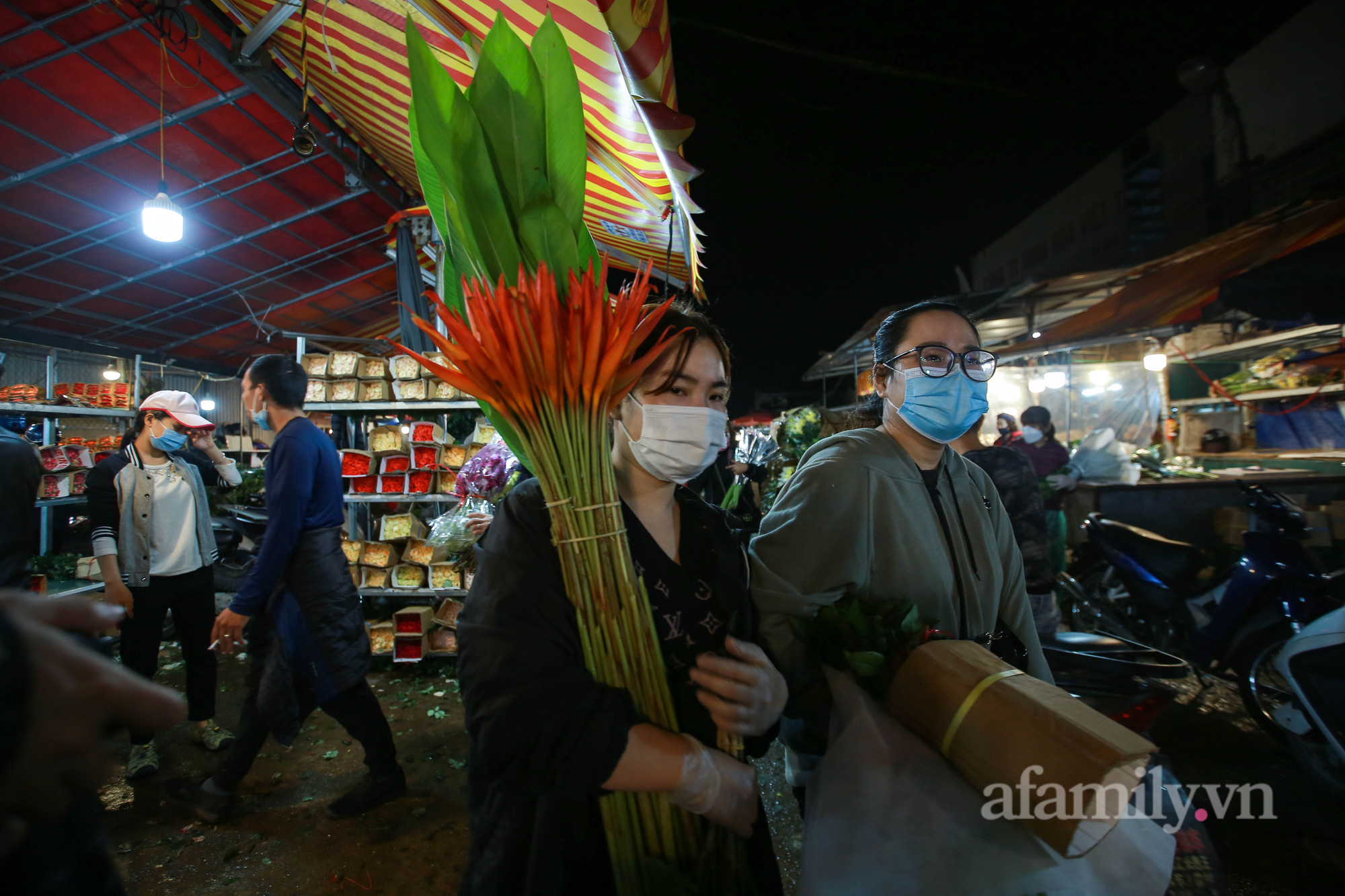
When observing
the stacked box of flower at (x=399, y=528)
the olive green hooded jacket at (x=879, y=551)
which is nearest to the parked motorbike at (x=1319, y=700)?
the olive green hooded jacket at (x=879, y=551)

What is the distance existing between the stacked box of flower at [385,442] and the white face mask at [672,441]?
4.39 meters

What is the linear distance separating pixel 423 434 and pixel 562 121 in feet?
13.9

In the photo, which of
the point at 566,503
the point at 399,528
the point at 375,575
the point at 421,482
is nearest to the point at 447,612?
the point at 375,575

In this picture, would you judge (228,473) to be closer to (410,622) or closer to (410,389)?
(410,389)

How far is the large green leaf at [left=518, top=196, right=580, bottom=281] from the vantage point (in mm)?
1125

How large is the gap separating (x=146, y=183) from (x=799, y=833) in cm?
1104

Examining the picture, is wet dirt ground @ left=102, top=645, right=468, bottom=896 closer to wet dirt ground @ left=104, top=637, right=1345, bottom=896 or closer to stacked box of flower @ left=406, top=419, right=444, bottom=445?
wet dirt ground @ left=104, top=637, right=1345, bottom=896

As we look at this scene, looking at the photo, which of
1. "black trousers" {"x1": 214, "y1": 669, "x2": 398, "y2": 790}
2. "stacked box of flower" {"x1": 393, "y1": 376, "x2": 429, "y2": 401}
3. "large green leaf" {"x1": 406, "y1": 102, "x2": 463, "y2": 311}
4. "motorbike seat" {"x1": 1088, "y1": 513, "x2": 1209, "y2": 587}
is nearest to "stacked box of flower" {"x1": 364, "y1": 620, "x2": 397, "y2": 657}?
"black trousers" {"x1": 214, "y1": 669, "x2": 398, "y2": 790}

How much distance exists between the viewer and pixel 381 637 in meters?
4.80

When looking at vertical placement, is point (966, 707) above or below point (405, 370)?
below

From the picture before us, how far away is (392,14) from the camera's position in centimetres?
332

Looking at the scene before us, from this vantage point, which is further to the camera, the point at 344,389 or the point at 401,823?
the point at 344,389

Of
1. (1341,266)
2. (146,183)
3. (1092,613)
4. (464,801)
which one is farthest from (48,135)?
(1341,266)

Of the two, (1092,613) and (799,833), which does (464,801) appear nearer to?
(799,833)
